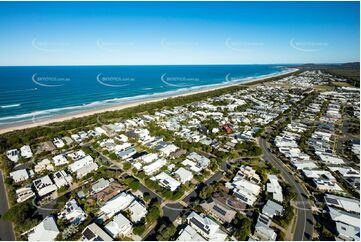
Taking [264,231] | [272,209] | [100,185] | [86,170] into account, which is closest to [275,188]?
[272,209]

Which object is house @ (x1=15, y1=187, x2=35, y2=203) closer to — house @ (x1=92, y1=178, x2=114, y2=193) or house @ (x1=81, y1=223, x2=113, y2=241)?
house @ (x1=92, y1=178, x2=114, y2=193)

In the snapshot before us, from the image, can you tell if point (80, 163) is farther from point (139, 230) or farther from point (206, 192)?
point (206, 192)

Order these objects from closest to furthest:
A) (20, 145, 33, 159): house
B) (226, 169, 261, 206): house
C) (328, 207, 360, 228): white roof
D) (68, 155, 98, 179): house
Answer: (328, 207, 360, 228): white roof → (226, 169, 261, 206): house → (68, 155, 98, 179): house → (20, 145, 33, 159): house

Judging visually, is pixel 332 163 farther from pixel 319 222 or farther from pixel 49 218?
pixel 49 218

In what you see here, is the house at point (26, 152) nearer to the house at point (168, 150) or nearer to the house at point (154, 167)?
the house at point (154, 167)

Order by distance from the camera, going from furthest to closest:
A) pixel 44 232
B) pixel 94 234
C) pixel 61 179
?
pixel 61 179 → pixel 44 232 → pixel 94 234

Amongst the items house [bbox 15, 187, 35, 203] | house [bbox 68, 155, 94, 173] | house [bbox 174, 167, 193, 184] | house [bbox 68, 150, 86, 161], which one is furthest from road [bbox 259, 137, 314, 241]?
house [bbox 68, 150, 86, 161]
